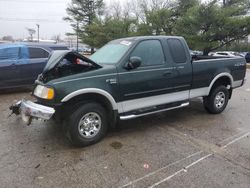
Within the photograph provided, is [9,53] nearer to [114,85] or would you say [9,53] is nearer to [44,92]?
[44,92]

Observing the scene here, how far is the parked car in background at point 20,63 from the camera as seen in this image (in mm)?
7824

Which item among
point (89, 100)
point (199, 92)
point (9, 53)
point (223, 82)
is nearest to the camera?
point (89, 100)

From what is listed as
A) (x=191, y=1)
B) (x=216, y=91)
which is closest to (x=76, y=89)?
(x=216, y=91)

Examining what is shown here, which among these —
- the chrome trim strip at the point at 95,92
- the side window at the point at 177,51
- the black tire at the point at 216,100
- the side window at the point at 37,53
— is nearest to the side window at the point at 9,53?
the side window at the point at 37,53

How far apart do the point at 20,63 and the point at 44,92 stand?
15.5 ft

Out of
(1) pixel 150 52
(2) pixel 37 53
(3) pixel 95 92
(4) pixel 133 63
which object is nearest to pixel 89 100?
(3) pixel 95 92

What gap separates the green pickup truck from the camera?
154 inches

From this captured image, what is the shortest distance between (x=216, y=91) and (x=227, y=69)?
632 mm

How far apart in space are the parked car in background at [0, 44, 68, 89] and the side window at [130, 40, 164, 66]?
190 inches

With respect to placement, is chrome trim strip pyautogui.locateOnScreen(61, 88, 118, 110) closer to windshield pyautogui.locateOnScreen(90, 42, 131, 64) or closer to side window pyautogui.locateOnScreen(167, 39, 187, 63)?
windshield pyautogui.locateOnScreen(90, 42, 131, 64)

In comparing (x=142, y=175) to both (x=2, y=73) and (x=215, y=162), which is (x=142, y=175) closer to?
(x=215, y=162)

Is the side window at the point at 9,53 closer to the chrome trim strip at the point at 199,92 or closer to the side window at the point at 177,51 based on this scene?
the side window at the point at 177,51

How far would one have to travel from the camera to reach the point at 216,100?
6.05 m

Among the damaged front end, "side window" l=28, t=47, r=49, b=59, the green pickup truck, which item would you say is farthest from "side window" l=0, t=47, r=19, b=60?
the damaged front end
